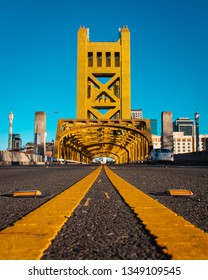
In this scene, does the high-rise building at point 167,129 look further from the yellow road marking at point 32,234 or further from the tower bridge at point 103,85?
the yellow road marking at point 32,234

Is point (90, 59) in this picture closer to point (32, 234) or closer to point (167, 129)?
point (167, 129)

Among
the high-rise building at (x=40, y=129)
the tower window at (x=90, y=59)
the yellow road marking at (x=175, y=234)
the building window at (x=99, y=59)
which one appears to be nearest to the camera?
the yellow road marking at (x=175, y=234)

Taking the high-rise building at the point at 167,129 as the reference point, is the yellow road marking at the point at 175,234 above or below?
below

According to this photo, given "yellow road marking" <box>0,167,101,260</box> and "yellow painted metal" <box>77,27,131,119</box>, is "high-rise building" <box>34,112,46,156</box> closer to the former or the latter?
"yellow painted metal" <box>77,27,131,119</box>

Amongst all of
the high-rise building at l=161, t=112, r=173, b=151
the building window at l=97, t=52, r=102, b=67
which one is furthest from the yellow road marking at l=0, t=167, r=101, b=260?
the building window at l=97, t=52, r=102, b=67

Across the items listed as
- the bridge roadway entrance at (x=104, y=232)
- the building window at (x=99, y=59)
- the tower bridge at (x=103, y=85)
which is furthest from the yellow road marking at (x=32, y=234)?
the building window at (x=99, y=59)

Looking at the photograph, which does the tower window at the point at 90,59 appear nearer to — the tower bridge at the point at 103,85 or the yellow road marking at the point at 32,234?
the tower bridge at the point at 103,85

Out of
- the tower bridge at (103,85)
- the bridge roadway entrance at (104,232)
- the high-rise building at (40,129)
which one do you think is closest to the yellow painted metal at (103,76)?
the tower bridge at (103,85)

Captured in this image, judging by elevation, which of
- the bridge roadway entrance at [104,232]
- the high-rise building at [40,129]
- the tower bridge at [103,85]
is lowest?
the bridge roadway entrance at [104,232]

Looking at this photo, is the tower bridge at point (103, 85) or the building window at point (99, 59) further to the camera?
the building window at point (99, 59)

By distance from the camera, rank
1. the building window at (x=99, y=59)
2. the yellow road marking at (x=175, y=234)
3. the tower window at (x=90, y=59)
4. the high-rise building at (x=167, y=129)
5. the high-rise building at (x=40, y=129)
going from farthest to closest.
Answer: the building window at (x=99, y=59)
the tower window at (x=90, y=59)
the high-rise building at (x=40, y=129)
the high-rise building at (x=167, y=129)
the yellow road marking at (x=175, y=234)

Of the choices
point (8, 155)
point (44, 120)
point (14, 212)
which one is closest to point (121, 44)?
point (44, 120)
